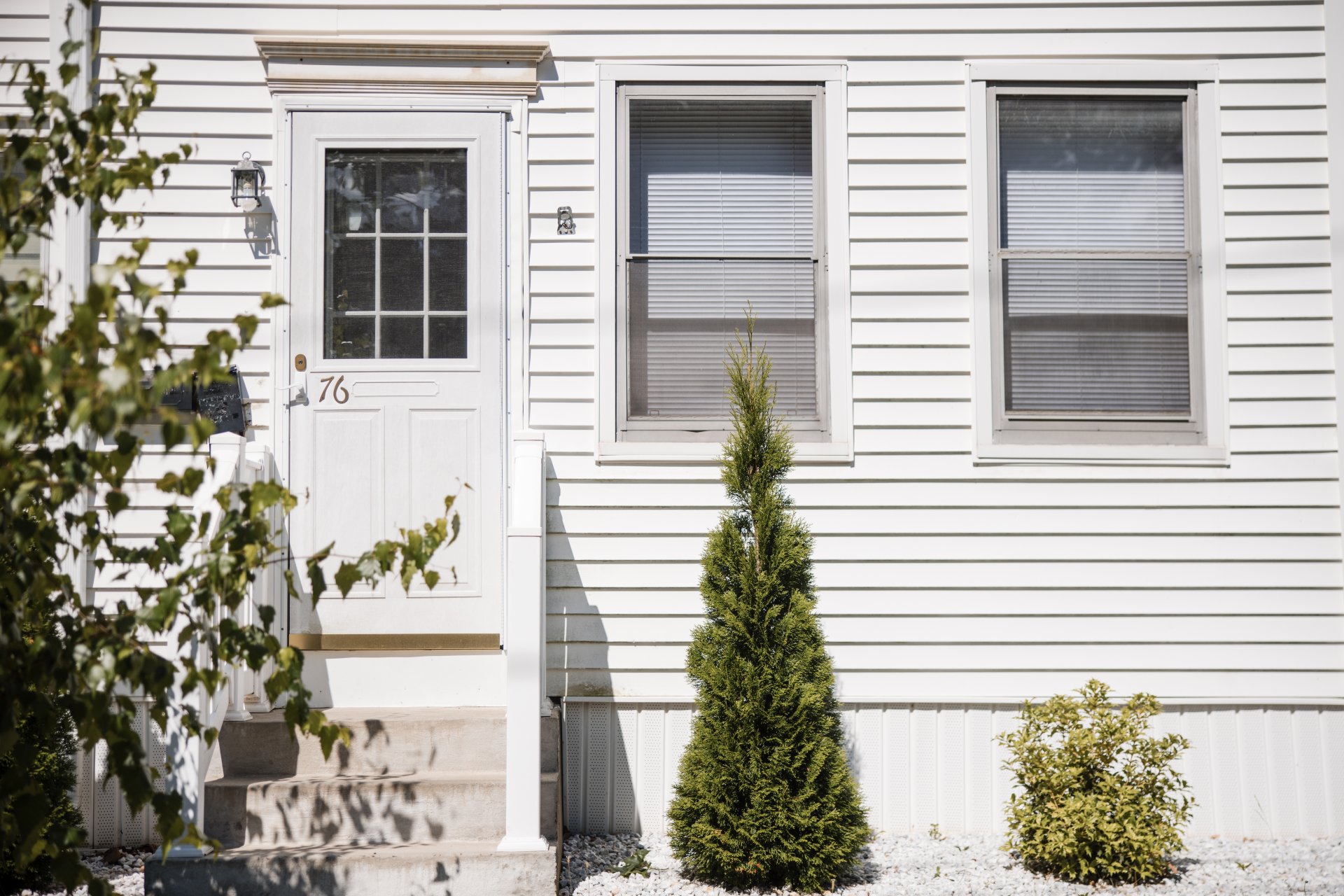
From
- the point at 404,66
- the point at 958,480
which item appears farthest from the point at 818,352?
the point at 404,66

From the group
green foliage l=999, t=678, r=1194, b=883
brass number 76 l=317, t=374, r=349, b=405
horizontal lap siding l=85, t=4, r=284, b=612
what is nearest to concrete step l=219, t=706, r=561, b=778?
horizontal lap siding l=85, t=4, r=284, b=612

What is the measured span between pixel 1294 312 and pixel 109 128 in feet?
15.1

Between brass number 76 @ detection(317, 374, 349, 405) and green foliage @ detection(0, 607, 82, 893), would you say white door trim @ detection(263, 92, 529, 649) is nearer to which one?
brass number 76 @ detection(317, 374, 349, 405)

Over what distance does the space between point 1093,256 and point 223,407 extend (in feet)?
12.5

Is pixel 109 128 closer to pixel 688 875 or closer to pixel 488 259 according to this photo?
pixel 488 259

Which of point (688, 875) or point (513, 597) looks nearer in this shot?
point (513, 597)

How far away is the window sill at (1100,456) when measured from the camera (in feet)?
15.4

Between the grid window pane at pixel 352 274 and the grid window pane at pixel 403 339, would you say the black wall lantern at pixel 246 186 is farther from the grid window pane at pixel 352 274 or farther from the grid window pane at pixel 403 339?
the grid window pane at pixel 403 339

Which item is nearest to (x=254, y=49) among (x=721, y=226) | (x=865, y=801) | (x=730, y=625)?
(x=721, y=226)

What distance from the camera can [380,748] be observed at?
4094 millimetres

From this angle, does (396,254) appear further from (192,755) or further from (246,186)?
(192,755)

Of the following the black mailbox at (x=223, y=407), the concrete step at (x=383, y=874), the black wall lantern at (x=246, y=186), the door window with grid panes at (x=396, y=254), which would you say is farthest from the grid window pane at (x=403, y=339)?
the concrete step at (x=383, y=874)

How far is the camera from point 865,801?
464 centimetres

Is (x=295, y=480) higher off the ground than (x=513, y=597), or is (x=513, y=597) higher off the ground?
(x=295, y=480)
